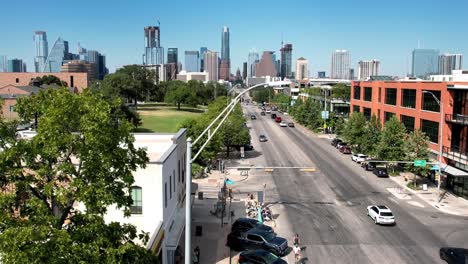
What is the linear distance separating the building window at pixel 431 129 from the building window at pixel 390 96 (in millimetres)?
12044

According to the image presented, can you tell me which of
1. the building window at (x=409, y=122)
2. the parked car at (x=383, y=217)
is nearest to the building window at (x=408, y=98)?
the building window at (x=409, y=122)

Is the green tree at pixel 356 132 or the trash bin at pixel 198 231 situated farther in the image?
the green tree at pixel 356 132

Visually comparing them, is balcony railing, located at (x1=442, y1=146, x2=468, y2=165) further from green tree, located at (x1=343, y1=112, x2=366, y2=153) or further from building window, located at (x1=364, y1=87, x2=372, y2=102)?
building window, located at (x1=364, y1=87, x2=372, y2=102)

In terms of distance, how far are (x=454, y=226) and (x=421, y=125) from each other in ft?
79.1

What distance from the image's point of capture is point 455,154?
4588cm

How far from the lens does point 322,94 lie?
134 metres

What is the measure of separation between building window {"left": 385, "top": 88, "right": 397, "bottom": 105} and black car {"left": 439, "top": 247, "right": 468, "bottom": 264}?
1705 inches

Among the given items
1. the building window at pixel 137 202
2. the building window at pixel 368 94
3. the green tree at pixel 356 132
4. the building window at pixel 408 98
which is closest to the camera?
the building window at pixel 137 202

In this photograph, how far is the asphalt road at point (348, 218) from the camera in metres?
29.2

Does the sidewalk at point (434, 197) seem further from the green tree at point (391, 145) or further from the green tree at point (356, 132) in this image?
the green tree at point (356, 132)

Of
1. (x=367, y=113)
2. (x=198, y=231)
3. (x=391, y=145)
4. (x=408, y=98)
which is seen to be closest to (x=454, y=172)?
(x=391, y=145)

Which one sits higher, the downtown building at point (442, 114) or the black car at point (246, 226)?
the downtown building at point (442, 114)

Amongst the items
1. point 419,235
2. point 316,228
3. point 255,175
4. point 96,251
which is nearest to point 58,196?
point 96,251

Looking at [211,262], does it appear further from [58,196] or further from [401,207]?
[401,207]
